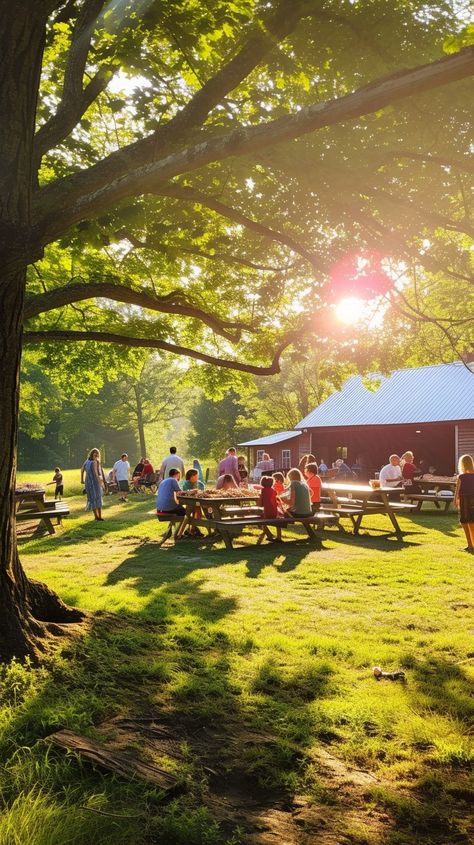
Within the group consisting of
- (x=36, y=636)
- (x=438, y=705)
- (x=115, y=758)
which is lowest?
(x=438, y=705)

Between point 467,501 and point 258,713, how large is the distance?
8.52 m

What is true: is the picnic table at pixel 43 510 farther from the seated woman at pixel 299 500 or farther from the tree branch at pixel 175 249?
the tree branch at pixel 175 249

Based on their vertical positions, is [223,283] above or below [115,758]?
above

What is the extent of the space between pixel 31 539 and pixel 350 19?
38.6 ft

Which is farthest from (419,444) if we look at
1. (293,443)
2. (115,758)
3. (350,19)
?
(115,758)

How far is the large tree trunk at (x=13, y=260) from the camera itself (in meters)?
4.09

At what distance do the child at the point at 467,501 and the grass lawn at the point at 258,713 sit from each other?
11.6ft

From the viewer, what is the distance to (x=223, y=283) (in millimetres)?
11273

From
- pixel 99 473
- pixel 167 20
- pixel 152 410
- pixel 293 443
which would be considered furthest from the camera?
pixel 152 410

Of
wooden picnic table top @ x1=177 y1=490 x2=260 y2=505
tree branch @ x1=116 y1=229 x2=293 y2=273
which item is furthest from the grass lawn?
tree branch @ x1=116 y1=229 x2=293 y2=273

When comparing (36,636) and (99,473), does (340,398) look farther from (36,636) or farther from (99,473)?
(36,636)

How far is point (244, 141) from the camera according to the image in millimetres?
4105

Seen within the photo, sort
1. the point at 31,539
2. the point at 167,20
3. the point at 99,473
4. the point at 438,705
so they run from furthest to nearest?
the point at 99,473 < the point at 31,539 < the point at 167,20 < the point at 438,705

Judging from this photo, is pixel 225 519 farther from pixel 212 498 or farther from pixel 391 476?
pixel 391 476
